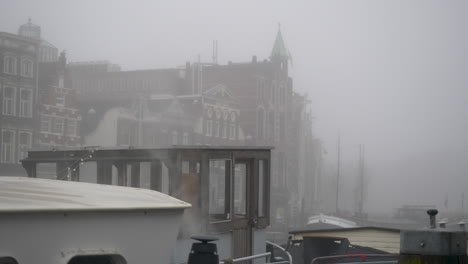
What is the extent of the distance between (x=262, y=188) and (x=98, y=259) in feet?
24.9

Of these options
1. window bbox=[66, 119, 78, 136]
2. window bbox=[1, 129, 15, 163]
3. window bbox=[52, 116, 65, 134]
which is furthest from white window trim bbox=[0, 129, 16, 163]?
window bbox=[66, 119, 78, 136]

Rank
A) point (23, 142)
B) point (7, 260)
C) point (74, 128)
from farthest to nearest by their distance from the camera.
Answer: point (74, 128)
point (23, 142)
point (7, 260)

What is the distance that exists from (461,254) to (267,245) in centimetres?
647

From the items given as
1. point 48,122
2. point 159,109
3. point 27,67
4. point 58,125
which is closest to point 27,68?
point 27,67

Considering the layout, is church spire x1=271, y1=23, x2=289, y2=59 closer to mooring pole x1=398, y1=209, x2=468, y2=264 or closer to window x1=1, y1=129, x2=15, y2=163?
window x1=1, y1=129, x2=15, y2=163

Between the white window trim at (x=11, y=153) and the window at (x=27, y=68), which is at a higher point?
the window at (x=27, y=68)

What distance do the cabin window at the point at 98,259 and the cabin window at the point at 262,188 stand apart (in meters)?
7.38

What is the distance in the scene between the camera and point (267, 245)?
547 inches

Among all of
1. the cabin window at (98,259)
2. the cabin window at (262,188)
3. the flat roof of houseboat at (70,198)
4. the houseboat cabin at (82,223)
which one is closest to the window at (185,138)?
the cabin window at (262,188)

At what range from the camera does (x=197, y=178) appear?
38.1 feet

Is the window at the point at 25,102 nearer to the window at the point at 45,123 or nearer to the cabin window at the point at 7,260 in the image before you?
the window at the point at 45,123

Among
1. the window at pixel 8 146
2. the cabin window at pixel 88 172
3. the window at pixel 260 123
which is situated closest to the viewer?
the cabin window at pixel 88 172

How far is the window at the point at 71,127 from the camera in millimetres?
40000

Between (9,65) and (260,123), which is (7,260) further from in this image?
(260,123)
